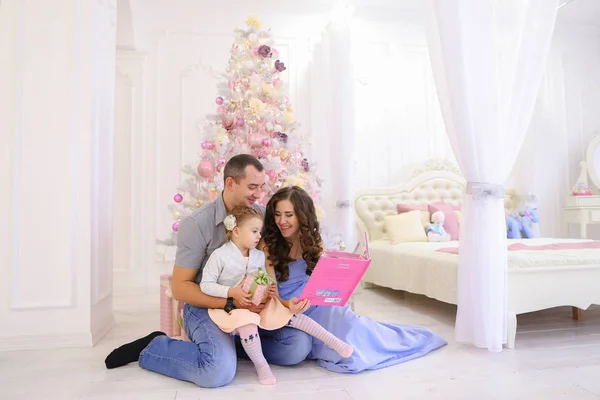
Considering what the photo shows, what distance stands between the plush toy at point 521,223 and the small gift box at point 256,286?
366 centimetres

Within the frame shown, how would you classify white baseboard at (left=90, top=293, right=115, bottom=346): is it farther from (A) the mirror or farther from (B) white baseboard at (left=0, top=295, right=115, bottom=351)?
(A) the mirror

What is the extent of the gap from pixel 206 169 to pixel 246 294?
4.69 feet

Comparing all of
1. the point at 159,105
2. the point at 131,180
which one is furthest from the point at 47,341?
the point at 159,105

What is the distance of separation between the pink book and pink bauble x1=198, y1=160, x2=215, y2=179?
148 cm

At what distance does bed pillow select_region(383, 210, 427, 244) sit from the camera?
483 cm

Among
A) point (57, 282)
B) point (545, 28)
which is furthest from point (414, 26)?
point (57, 282)

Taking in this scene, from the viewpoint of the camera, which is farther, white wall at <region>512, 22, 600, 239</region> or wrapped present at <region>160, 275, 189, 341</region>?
white wall at <region>512, 22, 600, 239</region>

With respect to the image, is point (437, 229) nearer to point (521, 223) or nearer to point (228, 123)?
point (521, 223)

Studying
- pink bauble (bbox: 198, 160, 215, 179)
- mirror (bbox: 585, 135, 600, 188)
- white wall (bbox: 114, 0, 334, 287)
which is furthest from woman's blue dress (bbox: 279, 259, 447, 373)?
mirror (bbox: 585, 135, 600, 188)

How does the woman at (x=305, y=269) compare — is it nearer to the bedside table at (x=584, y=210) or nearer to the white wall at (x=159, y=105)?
the white wall at (x=159, y=105)

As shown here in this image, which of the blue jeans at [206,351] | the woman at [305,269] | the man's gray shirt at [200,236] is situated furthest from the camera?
the woman at [305,269]

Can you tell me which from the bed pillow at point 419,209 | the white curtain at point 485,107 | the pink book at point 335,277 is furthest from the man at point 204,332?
the bed pillow at point 419,209

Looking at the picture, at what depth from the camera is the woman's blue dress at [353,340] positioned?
7.72ft

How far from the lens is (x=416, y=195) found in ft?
18.3
